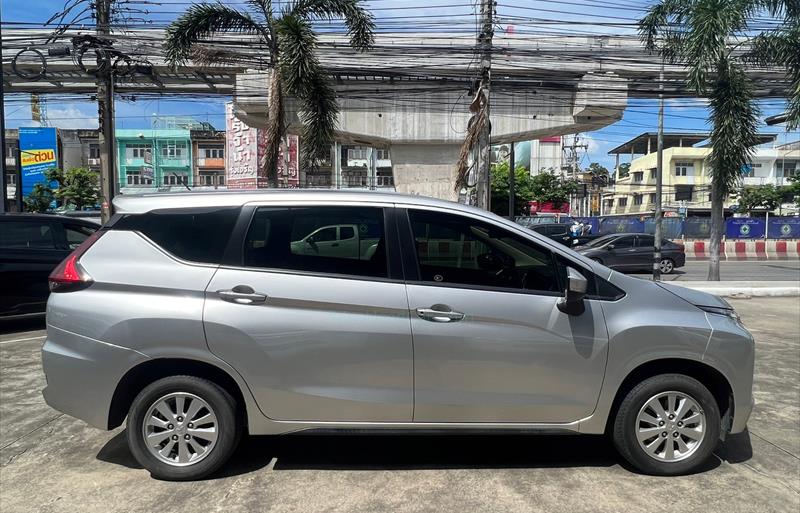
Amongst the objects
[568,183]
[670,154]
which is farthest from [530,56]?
[670,154]

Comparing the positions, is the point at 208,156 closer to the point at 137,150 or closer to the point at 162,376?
the point at 137,150

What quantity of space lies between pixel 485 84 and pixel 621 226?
83.1 feet

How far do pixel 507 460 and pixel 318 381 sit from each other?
1492 mm

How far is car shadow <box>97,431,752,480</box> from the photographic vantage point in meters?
3.89

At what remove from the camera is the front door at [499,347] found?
3480 millimetres

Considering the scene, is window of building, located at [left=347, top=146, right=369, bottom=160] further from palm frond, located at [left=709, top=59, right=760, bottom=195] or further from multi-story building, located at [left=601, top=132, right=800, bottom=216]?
palm frond, located at [left=709, top=59, right=760, bottom=195]

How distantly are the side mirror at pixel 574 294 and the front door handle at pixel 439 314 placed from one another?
2.13 feet

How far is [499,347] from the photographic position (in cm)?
349

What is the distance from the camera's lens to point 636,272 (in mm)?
20781

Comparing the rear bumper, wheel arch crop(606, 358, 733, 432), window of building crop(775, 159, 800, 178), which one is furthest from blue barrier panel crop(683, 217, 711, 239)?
window of building crop(775, 159, 800, 178)

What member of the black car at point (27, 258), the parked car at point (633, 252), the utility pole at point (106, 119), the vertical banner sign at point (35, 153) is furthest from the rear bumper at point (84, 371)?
the vertical banner sign at point (35, 153)

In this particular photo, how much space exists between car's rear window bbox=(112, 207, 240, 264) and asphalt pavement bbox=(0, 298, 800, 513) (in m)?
1.46

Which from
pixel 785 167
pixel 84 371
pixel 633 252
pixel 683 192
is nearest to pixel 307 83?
pixel 84 371

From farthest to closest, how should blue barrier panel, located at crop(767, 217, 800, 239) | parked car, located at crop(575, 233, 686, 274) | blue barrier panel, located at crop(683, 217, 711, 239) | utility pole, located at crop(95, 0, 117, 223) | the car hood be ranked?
1. blue barrier panel, located at crop(683, 217, 711, 239)
2. blue barrier panel, located at crop(767, 217, 800, 239)
3. parked car, located at crop(575, 233, 686, 274)
4. utility pole, located at crop(95, 0, 117, 223)
5. the car hood
